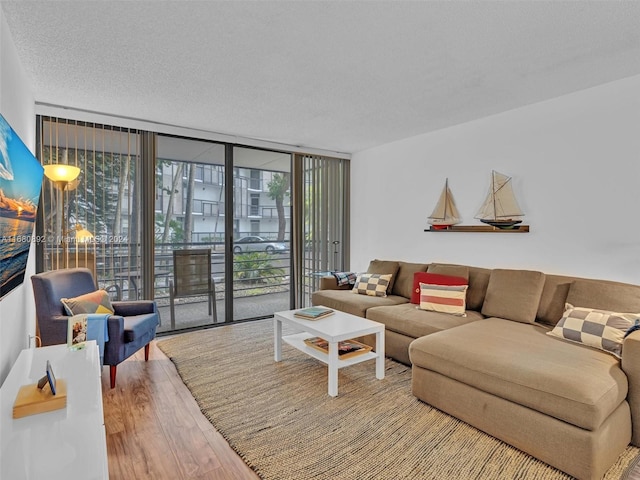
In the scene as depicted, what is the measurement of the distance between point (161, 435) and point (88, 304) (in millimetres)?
1360

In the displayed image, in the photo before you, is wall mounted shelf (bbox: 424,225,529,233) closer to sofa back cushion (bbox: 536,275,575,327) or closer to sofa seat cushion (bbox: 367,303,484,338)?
sofa back cushion (bbox: 536,275,575,327)

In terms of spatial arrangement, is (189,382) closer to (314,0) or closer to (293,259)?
(293,259)

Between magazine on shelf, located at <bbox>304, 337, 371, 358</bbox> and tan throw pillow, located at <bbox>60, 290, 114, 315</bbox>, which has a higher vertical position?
tan throw pillow, located at <bbox>60, 290, 114, 315</bbox>

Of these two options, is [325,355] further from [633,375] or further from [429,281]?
[633,375]

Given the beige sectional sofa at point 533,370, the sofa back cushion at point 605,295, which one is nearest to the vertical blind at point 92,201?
the beige sectional sofa at point 533,370

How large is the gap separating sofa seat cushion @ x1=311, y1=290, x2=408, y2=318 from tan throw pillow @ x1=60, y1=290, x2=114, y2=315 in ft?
7.19

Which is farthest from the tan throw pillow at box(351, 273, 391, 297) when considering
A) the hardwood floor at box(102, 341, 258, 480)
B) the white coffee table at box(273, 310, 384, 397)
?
the hardwood floor at box(102, 341, 258, 480)

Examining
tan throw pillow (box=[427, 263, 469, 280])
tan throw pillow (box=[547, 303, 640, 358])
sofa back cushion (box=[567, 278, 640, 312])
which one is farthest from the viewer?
tan throw pillow (box=[427, 263, 469, 280])

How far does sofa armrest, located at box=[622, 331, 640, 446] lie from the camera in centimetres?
199

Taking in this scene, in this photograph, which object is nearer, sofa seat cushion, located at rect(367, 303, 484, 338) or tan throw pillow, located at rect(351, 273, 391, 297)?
sofa seat cushion, located at rect(367, 303, 484, 338)

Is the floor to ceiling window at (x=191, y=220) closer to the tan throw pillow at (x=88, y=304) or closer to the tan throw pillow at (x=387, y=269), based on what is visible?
the tan throw pillow at (x=88, y=304)

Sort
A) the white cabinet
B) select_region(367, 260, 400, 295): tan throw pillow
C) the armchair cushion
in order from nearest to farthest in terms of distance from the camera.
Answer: the white cabinet → the armchair cushion → select_region(367, 260, 400, 295): tan throw pillow

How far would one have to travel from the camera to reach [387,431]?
2188 millimetres

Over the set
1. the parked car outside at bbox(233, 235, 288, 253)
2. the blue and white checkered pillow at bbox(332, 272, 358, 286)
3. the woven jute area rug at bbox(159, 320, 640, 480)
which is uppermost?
the parked car outside at bbox(233, 235, 288, 253)
